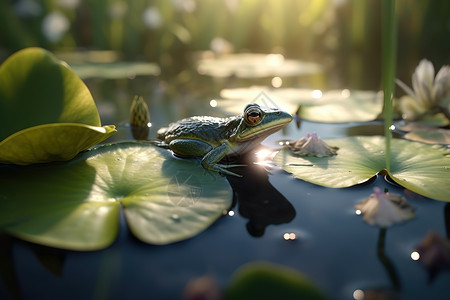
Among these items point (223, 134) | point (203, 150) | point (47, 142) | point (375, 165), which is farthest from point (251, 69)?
point (47, 142)

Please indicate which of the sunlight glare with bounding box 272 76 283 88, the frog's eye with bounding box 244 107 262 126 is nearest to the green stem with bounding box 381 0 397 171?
the frog's eye with bounding box 244 107 262 126

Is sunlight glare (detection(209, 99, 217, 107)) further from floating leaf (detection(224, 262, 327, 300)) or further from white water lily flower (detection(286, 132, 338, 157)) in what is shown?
floating leaf (detection(224, 262, 327, 300))

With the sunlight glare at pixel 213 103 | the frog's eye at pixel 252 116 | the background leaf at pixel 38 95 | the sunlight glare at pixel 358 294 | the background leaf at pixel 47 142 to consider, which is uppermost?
the background leaf at pixel 38 95

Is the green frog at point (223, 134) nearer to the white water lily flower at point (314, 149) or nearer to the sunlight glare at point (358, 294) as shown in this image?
the white water lily flower at point (314, 149)

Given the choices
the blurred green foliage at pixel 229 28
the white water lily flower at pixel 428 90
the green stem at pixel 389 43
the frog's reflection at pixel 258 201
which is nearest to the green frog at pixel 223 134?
the frog's reflection at pixel 258 201

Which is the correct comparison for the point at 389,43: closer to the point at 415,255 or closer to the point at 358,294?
the point at 415,255
